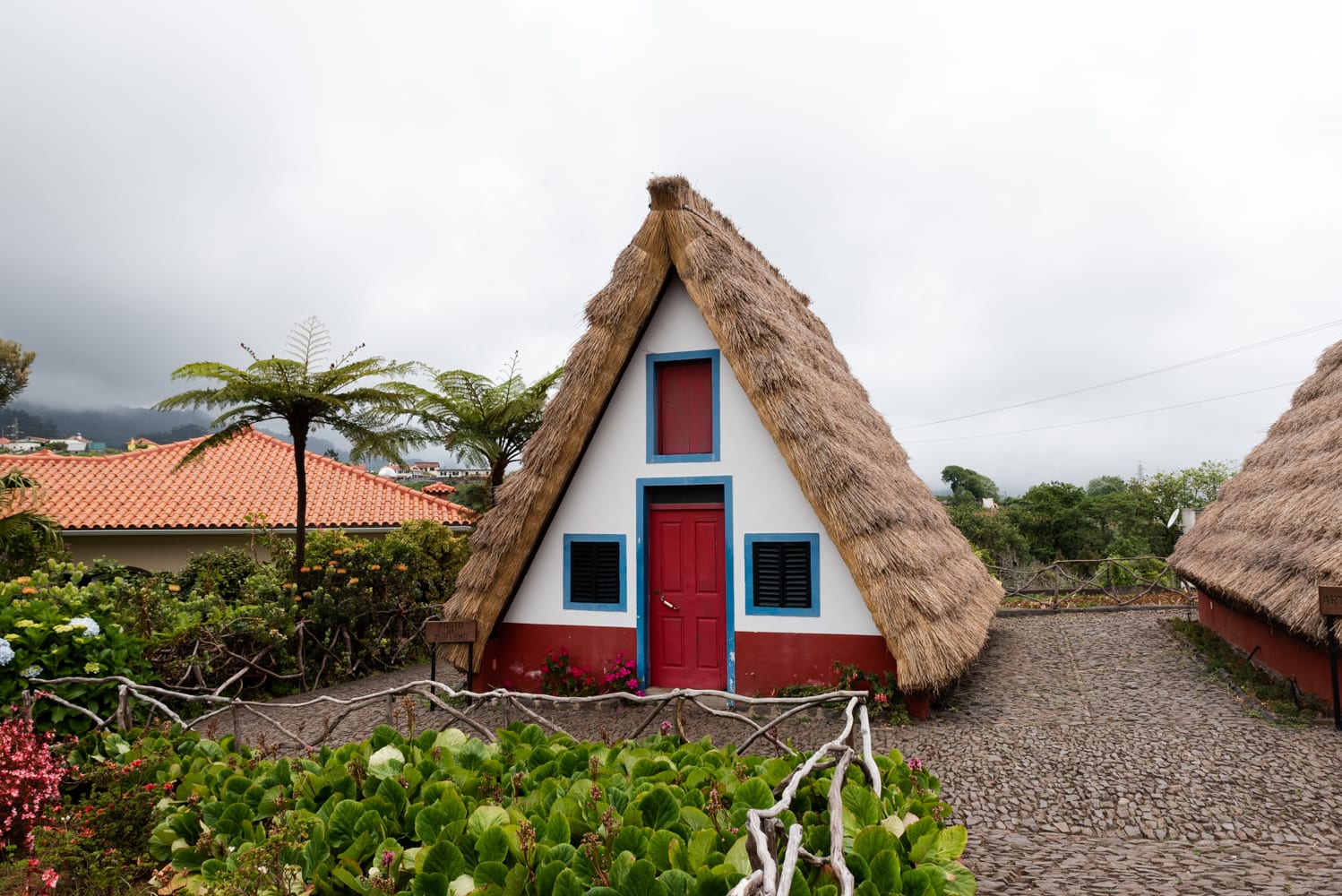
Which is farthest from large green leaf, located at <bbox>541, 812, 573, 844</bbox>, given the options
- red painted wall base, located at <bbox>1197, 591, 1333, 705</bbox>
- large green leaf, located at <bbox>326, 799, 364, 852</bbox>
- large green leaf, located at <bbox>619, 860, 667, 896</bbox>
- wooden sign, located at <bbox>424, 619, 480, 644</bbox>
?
red painted wall base, located at <bbox>1197, 591, 1333, 705</bbox>

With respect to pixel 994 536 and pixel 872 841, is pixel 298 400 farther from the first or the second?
pixel 994 536

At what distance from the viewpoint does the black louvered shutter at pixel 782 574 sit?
8.38 meters

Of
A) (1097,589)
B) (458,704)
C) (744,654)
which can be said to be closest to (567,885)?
(744,654)

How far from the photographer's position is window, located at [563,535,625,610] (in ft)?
29.5

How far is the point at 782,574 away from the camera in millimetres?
8453

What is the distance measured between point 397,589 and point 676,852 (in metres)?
11.3

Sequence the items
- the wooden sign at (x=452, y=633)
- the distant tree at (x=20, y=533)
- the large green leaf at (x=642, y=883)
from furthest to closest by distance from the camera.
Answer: the distant tree at (x=20, y=533), the wooden sign at (x=452, y=633), the large green leaf at (x=642, y=883)

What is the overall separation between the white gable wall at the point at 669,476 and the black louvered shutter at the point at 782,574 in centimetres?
15

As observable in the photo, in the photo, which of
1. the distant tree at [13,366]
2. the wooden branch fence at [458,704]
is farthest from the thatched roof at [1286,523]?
the distant tree at [13,366]

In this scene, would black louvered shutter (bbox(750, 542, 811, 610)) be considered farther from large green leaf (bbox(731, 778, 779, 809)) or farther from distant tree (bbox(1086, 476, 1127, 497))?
distant tree (bbox(1086, 476, 1127, 497))

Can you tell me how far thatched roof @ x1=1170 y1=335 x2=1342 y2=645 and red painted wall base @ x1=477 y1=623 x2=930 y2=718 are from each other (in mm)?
4155

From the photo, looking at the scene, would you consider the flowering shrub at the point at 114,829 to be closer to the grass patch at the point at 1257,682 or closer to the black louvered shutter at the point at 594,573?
the black louvered shutter at the point at 594,573

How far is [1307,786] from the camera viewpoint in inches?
226

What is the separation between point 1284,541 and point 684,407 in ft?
23.6
